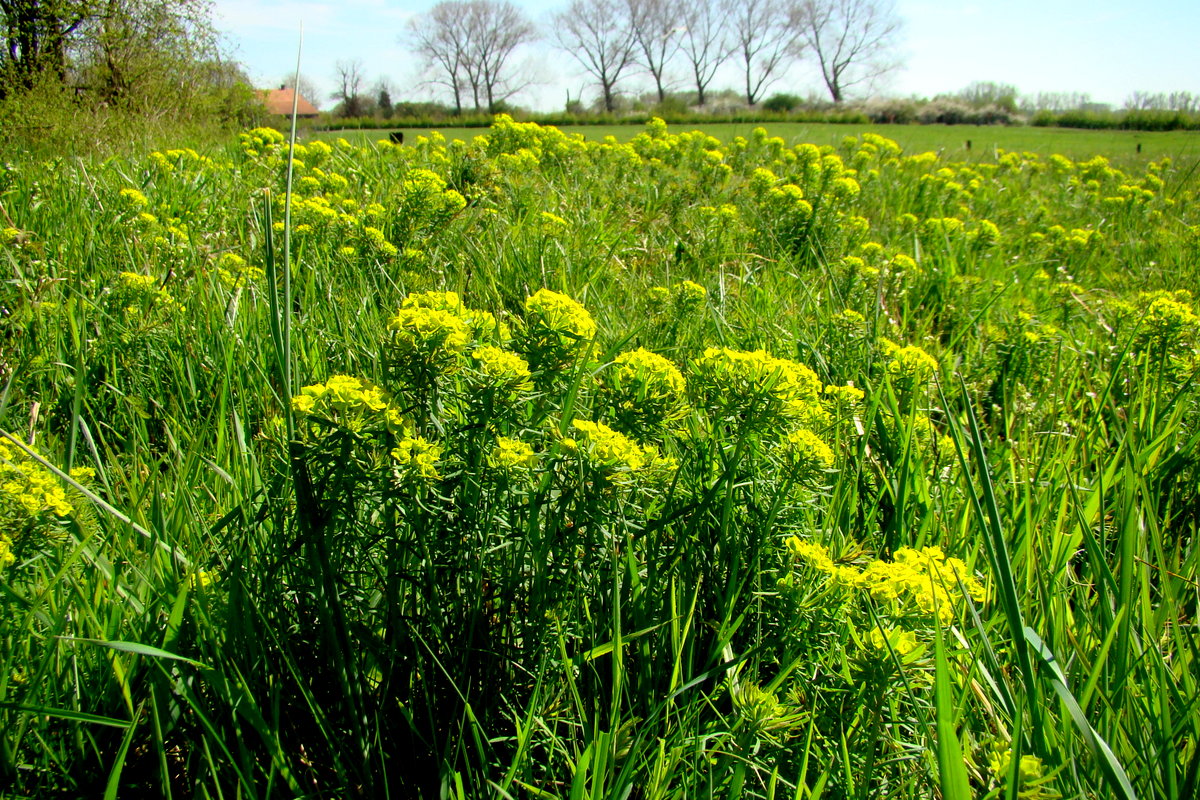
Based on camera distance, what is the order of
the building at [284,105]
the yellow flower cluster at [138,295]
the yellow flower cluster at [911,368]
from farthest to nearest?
1. the yellow flower cluster at [138,295]
2. the yellow flower cluster at [911,368]
3. the building at [284,105]

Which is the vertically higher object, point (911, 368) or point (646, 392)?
point (646, 392)

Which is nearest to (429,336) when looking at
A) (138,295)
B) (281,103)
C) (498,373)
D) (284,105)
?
(498,373)

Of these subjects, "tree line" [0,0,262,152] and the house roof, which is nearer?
the house roof

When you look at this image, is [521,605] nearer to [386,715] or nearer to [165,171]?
[386,715]

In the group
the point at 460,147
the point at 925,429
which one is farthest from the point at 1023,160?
the point at 925,429

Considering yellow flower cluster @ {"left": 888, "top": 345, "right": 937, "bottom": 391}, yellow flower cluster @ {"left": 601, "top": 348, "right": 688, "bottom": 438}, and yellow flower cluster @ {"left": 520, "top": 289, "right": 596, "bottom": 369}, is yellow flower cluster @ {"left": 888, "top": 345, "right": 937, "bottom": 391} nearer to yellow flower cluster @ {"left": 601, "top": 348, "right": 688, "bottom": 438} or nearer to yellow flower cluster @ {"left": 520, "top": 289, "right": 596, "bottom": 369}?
yellow flower cluster @ {"left": 601, "top": 348, "right": 688, "bottom": 438}

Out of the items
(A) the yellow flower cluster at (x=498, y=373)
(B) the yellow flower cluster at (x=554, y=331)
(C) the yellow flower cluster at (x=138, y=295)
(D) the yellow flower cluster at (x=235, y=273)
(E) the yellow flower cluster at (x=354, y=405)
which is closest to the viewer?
(E) the yellow flower cluster at (x=354, y=405)

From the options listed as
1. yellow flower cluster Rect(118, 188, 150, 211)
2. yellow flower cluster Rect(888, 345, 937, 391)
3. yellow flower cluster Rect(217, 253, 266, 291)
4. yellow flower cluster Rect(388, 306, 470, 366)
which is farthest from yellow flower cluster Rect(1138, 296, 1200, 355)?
yellow flower cluster Rect(118, 188, 150, 211)

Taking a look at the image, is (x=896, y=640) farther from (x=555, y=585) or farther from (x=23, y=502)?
(x=23, y=502)

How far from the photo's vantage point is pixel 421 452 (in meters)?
1.18

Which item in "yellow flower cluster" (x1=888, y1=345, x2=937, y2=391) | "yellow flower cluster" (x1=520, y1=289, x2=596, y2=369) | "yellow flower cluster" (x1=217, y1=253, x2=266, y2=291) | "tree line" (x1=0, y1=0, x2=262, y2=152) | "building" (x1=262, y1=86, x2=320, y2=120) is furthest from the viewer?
"tree line" (x1=0, y1=0, x2=262, y2=152)

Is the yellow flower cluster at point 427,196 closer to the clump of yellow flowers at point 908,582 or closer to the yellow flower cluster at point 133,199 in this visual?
the yellow flower cluster at point 133,199

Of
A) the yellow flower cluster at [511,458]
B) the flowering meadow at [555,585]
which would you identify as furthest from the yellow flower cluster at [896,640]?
the yellow flower cluster at [511,458]

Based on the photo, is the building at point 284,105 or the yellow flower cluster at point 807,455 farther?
the building at point 284,105
